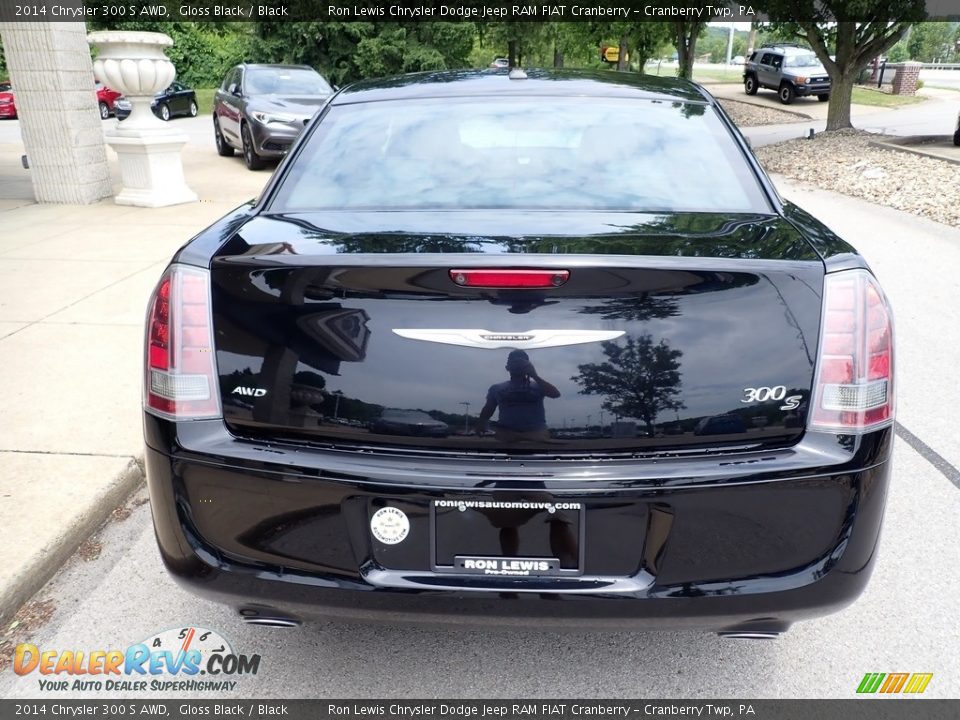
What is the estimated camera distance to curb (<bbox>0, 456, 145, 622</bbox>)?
9.14 feet

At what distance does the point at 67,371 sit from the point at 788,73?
30.5 m

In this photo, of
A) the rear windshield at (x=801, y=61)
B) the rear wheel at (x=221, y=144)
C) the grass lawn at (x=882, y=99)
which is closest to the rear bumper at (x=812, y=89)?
the rear windshield at (x=801, y=61)

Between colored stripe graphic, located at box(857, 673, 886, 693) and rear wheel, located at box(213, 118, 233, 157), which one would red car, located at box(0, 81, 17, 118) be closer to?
rear wheel, located at box(213, 118, 233, 157)

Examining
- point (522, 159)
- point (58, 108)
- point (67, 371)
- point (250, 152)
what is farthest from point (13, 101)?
point (522, 159)

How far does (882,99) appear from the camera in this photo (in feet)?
103

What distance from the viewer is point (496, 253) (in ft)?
6.57

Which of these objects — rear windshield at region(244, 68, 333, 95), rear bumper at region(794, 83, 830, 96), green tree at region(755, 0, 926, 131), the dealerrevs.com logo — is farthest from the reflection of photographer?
rear bumper at region(794, 83, 830, 96)

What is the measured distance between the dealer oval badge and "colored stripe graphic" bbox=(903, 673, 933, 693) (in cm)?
159

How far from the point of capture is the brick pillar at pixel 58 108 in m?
9.86

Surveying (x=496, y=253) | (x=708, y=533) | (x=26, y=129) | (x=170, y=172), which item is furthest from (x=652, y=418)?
(x=26, y=129)

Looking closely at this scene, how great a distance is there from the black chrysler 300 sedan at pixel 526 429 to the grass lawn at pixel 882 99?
3146cm

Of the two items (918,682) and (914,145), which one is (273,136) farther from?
(918,682)

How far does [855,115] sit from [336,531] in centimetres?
→ 2711

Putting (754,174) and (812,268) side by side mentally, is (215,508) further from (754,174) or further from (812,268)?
(754,174)
